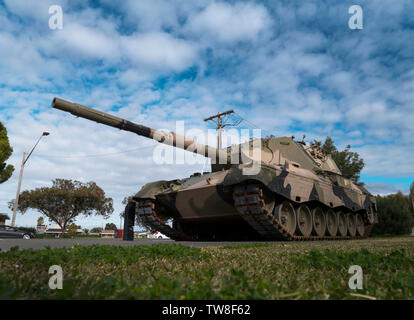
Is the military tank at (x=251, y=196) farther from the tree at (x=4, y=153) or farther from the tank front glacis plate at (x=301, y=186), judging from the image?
the tree at (x=4, y=153)

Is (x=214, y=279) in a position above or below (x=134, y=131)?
below

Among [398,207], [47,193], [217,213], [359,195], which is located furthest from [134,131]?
[47,193]

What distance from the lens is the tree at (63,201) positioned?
3447 centimetres

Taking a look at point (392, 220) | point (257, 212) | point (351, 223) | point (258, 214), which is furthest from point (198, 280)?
point (392, 220)

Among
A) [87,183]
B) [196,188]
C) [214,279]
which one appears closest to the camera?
[214,279]

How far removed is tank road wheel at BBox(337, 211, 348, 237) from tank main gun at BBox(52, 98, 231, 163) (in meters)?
6.52

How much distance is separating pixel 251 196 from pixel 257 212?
1.81 feet

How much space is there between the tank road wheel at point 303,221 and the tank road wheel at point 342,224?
2829mm

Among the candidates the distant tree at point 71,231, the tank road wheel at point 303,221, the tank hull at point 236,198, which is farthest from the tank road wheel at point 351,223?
the distant tree at point 71,231

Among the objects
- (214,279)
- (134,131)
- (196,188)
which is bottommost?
(214,279)

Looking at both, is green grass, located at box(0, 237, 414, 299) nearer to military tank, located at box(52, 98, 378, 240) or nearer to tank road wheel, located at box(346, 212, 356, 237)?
military tank, located at box(52, 98, 378, 240)
